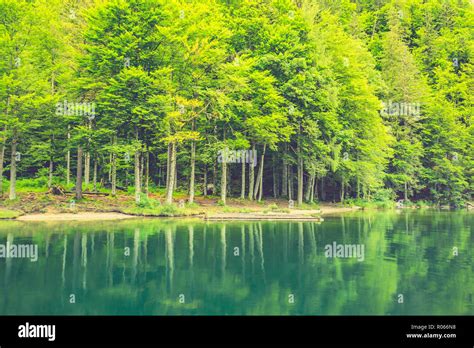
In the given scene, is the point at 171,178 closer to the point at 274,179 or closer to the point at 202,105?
the point at 202,105

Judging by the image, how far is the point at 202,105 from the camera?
41156 millimetres

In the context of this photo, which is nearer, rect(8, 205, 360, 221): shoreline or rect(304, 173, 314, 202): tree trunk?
rect(8, 205, 360, 221): shoreline

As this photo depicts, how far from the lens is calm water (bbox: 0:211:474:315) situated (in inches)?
497

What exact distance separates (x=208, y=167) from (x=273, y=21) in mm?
16978

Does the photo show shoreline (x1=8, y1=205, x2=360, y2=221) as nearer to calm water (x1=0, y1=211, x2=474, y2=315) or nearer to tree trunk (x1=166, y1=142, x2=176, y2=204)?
tree trunk (x1=166, y1=142, x2=176, y2=204)

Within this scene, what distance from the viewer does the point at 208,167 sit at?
1973 inches

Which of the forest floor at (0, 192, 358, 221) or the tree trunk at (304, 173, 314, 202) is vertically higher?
the tree trunk at (304, 173, 314, 202)

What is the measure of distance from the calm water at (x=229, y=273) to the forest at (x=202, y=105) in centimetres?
1313

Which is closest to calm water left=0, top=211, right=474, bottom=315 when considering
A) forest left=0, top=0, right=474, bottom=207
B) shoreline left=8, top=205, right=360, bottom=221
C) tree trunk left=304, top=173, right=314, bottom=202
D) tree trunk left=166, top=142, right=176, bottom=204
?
shoreline left=8, top=205, right=360, bottom=221

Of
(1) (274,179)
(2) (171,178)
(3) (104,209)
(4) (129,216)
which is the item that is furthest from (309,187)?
(3) (104,209)

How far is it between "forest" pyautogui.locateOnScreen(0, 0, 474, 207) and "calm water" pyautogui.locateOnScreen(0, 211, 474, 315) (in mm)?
13133

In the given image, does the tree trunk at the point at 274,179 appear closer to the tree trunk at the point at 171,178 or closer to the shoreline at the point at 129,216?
the shoreline at the point at 129,216

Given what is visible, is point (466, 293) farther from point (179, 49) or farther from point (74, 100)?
point (74, 100)
